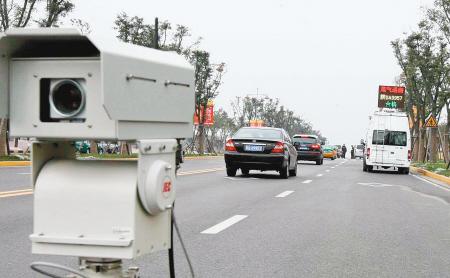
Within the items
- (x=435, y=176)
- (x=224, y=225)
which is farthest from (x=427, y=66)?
(x=224, y=225)

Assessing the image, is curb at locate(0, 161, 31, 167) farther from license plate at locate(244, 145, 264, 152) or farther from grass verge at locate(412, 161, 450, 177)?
grass verge at locate(412, 161, 450, 177)

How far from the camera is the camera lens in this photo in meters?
2.72

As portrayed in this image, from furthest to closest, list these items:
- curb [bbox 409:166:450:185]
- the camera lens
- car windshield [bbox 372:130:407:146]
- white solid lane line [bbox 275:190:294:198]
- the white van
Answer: car windshield [bbox 372:130:407:146] → the white van → curb [bbox 409:166:450:185] → white solid lane line [bbox 275:190:294:198] → the camera lens

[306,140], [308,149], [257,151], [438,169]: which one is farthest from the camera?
[308,149]

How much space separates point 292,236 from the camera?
7.49 meters

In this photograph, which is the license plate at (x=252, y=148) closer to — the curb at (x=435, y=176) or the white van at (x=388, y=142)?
the curb at (x=435, y=176)

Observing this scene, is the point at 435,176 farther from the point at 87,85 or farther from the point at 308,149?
the point at 87,85

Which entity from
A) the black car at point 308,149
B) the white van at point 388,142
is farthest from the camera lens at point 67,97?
A: the black car at point 308,149

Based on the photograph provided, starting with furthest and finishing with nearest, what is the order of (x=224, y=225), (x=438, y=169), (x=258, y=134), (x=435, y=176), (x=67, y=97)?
(x=438, y=169)
(x=435, y=176)
(x=258, y=134)
(x=224, y=225)
(x=67, y=97)

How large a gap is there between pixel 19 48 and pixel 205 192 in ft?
35.1

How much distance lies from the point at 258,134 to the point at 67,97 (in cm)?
1668

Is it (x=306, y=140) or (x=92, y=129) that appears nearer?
(x=92, y=129)

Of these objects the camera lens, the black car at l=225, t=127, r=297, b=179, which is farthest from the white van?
the camera lens

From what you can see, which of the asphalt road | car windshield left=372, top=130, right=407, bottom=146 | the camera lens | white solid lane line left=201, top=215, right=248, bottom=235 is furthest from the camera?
car windshield left=372, top=130, right=407, bottom=146
